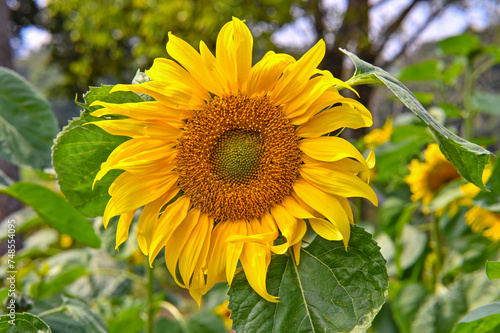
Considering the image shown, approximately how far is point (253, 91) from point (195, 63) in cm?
9

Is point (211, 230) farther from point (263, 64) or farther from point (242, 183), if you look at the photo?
point (263, 64)

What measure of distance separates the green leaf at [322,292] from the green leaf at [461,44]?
1.72 metres

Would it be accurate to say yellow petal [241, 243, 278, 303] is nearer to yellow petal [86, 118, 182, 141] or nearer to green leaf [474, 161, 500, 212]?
yellow petal [86, 118, 182, 141]

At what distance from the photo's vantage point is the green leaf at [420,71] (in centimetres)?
198

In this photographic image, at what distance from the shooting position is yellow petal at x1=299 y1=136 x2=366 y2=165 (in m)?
0.57

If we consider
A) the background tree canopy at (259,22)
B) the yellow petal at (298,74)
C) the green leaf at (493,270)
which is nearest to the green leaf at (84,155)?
the yellow petal at (298,74)

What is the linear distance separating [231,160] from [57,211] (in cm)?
40

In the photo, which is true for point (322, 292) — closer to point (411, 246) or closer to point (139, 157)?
point (139, 157)

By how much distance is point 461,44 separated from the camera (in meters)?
2.03

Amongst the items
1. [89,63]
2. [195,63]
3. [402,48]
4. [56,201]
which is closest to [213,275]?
[195,63]

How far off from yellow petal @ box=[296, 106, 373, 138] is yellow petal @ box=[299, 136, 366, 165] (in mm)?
11

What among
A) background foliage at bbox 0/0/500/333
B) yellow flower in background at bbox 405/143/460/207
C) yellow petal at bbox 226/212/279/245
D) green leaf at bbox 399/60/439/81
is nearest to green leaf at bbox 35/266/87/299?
background foliage at bbox 0/0/500/333

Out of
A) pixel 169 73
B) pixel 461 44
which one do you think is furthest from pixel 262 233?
pixel 461 44

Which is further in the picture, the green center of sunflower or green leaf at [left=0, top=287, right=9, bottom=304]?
green leaf at [left=0, top=287, right=9, bottom=304]
